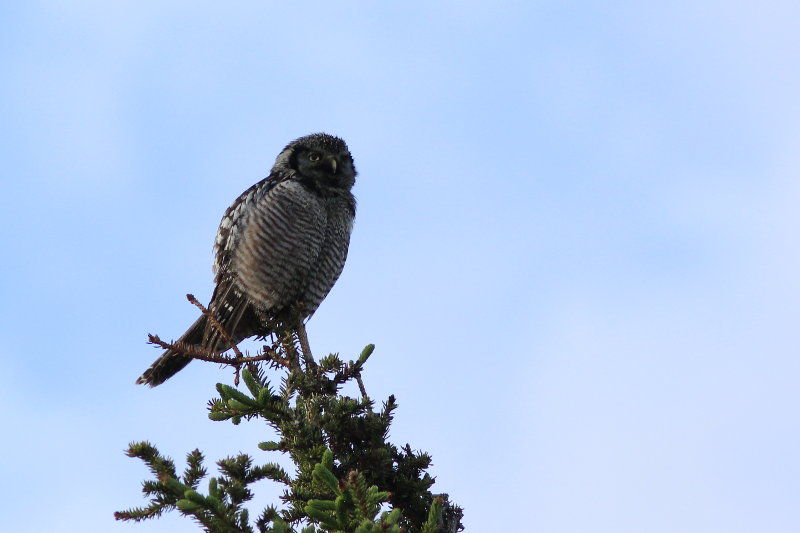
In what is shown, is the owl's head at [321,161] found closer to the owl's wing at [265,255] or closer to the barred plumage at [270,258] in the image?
the barred plumage at [270,258]

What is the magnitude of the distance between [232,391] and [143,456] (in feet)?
2.11

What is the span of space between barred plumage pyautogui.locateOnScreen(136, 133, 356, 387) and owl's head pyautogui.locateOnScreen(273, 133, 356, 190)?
160mm

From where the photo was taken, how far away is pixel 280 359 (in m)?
4.20

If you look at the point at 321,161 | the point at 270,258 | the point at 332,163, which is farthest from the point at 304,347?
the point at 321,161

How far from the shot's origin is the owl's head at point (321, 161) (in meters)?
7.11

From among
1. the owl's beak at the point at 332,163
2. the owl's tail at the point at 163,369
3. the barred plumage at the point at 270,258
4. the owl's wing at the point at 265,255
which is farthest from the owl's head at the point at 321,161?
the owl's tail at the point at 163,369

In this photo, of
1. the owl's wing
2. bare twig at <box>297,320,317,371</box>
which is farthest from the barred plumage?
bare twig at <box>297,320,317,371</box>

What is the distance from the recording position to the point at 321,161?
283 inches

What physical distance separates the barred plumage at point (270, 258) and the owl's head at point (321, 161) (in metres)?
0.16

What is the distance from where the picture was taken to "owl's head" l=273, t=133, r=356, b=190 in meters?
7.11

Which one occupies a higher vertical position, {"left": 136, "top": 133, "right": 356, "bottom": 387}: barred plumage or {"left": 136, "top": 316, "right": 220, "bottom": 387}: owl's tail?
{"left": 136, "top": 133, "right": 356, "bottom": 387}: barred plumage

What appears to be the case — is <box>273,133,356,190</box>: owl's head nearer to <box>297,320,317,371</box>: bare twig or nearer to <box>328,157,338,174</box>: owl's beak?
<box>328,157,338,174</box>: owl's beak

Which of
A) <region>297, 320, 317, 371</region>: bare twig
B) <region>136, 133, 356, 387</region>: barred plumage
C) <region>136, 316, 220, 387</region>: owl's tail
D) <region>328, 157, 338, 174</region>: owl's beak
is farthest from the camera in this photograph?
<region>328, 157, 338, 174</region>: owl's beak

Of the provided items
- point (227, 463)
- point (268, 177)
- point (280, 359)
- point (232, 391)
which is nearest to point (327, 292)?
point (268, 177)
